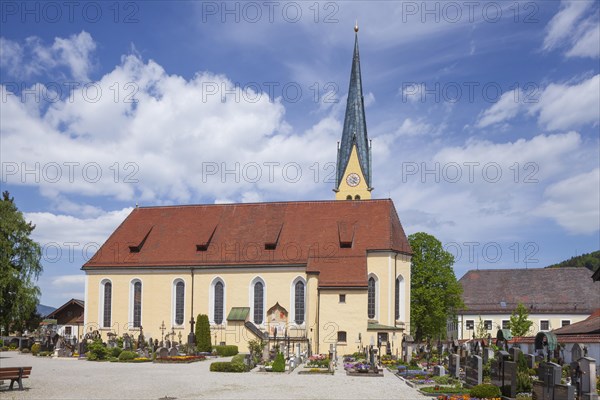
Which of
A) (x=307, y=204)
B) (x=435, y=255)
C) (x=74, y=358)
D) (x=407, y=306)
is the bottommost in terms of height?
(x=74, y=358)

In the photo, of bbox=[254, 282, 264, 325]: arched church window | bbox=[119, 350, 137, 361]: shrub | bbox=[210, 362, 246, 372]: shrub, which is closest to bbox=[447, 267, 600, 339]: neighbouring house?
bbox=[254, 282, 264, 325]: arched church window

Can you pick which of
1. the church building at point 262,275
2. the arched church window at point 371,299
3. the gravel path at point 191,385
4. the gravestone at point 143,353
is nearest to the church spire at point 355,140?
the church building at point 262,275

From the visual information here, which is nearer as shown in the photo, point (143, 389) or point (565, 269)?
point (143, 389)

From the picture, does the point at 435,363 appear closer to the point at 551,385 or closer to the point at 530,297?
the point at 551,385

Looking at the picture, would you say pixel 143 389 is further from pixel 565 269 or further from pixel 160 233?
pixel 565 269

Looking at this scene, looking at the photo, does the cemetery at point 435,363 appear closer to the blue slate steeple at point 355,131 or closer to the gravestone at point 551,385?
the gravestone at point 551,385

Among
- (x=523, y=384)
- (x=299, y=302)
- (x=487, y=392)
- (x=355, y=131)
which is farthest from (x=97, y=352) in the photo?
(x=355, y=131)

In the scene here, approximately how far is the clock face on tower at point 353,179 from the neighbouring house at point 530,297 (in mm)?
18161

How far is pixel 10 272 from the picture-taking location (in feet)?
158

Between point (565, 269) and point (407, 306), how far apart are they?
33.6 m

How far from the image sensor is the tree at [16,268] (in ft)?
158

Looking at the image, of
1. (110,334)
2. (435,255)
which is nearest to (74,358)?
(110,334)

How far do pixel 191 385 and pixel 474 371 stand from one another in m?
10.9

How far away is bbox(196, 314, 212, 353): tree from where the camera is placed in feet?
149
